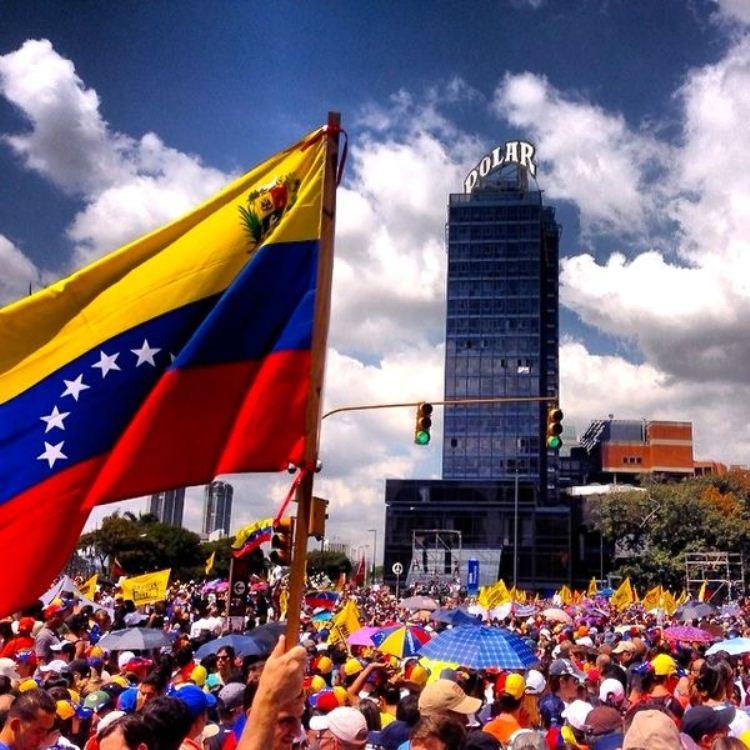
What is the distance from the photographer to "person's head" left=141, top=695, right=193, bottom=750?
4.65m

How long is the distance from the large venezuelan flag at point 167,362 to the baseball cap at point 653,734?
7.74 feet

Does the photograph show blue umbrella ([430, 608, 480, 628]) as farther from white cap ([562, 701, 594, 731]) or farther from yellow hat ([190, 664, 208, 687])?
white cap ([562, 701, 594, 731])

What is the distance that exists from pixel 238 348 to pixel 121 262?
919 millimetres

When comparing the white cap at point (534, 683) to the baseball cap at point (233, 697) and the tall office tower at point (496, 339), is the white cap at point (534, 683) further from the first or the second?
the tall office tower at point (496, 339)

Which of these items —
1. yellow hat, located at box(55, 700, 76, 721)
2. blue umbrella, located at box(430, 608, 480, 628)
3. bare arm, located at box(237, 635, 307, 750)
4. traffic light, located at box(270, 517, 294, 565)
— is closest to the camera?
bare arm, located at box(237, 635, 307, 750)

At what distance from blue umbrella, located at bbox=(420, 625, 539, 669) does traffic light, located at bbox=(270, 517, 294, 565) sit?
333 centimetres

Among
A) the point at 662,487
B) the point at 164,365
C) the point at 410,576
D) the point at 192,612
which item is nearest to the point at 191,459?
the point at 164,365

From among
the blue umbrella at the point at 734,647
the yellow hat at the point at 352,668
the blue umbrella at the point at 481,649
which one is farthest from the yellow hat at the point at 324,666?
the blue umbrella at the point at 734,647

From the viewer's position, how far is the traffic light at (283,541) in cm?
620

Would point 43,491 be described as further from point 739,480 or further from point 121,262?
point 739,480

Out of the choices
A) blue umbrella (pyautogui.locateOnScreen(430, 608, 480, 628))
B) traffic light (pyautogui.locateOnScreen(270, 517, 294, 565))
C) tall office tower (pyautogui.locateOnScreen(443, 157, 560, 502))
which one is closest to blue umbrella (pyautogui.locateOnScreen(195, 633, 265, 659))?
traffic light (pyautogui.locateOnScreen(270, 517, 294, 565))

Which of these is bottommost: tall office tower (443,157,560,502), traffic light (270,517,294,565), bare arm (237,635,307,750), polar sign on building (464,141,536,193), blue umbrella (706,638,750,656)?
blue umbrella (706,638,750,656)

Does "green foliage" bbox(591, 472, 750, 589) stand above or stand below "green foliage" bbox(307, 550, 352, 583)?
above

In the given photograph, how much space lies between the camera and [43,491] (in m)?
4.79
